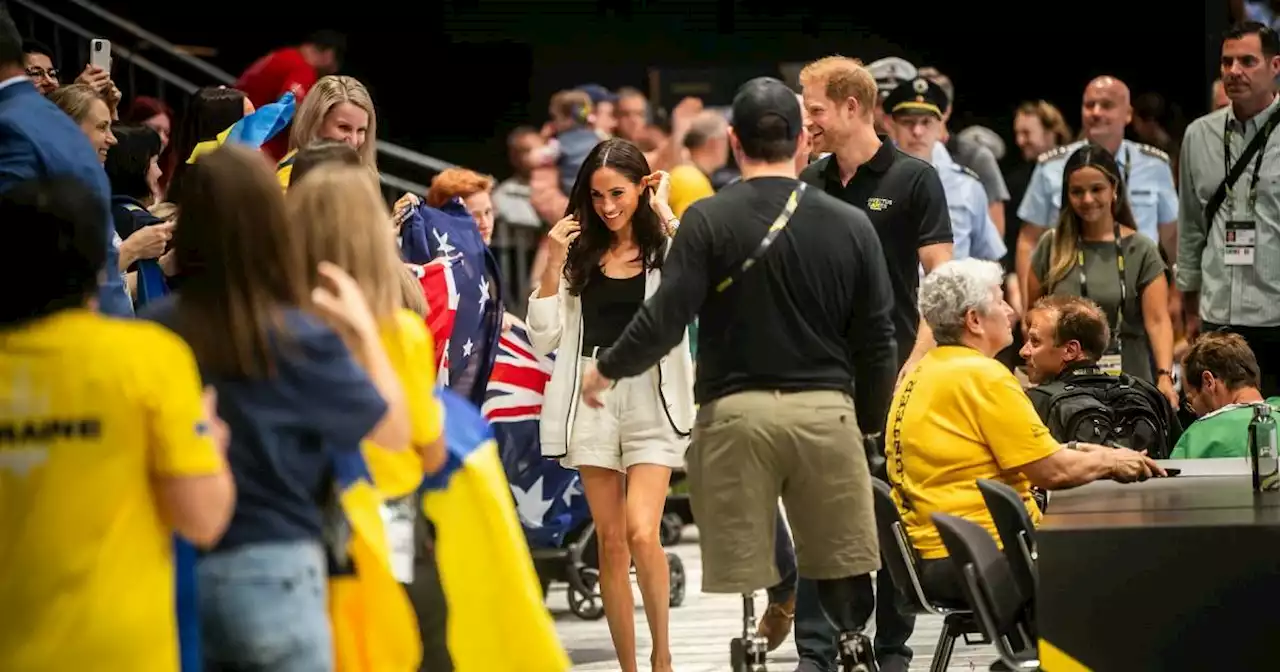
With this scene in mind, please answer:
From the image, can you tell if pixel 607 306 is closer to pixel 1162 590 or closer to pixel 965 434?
pixel 965 434

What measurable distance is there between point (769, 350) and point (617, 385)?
4.26ft

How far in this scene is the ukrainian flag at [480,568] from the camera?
408cm

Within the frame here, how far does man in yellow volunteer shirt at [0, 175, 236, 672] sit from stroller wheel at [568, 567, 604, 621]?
Result: 16.2 feet

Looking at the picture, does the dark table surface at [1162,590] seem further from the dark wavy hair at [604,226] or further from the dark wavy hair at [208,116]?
the dark wavy hair at [208,116]

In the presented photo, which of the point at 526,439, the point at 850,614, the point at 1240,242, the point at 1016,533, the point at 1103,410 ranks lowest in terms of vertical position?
the point at 526,439

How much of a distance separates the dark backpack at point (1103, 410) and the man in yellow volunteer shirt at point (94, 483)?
356 cm

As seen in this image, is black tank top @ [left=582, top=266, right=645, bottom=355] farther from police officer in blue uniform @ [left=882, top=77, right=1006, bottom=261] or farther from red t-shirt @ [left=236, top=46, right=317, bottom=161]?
red t-shirt @ [left=236, top=46, right=317, bottom=161]

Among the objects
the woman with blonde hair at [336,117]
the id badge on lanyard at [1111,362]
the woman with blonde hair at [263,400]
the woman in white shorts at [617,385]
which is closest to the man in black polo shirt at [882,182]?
the woman in white shorts at [617,385]

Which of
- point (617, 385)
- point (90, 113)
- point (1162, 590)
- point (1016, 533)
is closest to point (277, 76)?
point (90, 113)

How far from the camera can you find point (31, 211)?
335cm

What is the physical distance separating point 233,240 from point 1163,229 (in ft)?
21.3

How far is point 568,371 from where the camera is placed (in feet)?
21.5

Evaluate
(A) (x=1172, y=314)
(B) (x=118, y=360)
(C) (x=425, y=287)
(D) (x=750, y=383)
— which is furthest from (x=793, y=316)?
(A) (x=1172, y=314)

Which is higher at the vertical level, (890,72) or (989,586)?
(890,72)
